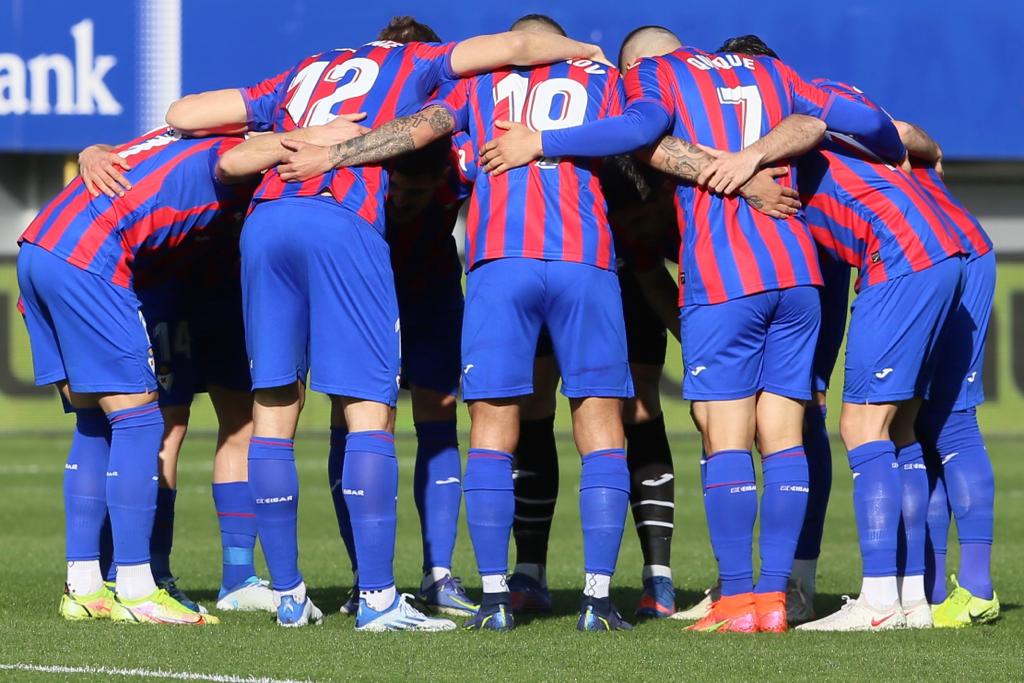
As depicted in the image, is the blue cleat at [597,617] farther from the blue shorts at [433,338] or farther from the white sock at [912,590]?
the blue shorts at [433,338]

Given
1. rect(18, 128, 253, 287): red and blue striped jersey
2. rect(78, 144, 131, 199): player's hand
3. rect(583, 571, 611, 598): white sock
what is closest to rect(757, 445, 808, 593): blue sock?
rect(583, 571, 611, 598): white sock

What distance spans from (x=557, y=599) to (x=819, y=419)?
1.37 metres

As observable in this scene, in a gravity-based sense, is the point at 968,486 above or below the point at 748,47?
below

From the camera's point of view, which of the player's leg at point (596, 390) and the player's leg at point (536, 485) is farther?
the player's leg at point (536, 485)

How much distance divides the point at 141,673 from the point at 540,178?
2.19 meters

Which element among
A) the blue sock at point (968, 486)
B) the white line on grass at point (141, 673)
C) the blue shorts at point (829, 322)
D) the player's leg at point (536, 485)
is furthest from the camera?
the player's leg at point (536, 485)

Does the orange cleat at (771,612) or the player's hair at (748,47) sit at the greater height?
the player's hair at (748,47)

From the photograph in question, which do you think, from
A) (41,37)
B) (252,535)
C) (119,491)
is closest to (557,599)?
→ (252,535)

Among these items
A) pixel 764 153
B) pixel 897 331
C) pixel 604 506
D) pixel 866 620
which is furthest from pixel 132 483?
pixel 897 331

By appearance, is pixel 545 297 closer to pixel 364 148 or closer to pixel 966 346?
pixel 364 148

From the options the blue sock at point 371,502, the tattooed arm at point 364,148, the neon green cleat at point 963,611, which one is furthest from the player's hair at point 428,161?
the neon green cleat at point 963,611

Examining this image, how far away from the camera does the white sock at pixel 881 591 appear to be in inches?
219

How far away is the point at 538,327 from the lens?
217 inches

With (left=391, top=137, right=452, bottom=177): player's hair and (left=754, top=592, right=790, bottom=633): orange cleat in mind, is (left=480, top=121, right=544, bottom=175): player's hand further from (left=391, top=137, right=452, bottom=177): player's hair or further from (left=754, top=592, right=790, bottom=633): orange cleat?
(left=754, top=592, right=790, bottom=633): orange cleat
